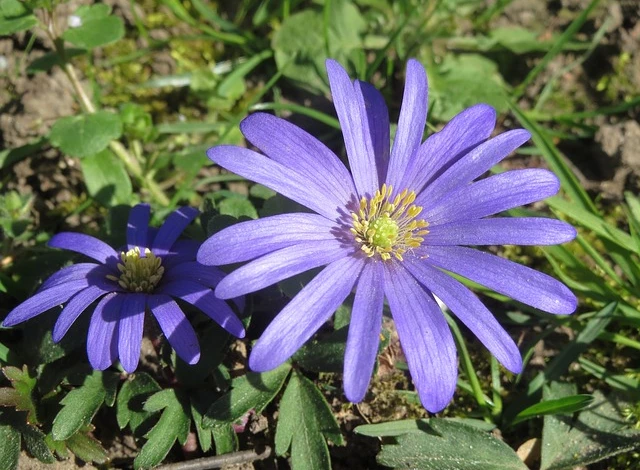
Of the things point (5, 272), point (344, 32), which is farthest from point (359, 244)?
point (344, 32)

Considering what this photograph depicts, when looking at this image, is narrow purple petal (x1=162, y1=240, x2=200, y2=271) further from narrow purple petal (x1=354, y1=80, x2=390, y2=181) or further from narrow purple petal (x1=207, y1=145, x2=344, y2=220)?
narrow purple petal (x1=354, y1=80, x2=390, y2=181)

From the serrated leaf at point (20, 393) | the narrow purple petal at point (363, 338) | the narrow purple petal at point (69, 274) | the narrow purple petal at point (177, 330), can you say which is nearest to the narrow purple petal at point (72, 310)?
the narrow purple petal at point (69, 274)

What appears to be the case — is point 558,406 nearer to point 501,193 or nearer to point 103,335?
point 501,193

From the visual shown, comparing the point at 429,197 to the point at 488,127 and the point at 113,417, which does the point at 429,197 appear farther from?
the point at 113,417

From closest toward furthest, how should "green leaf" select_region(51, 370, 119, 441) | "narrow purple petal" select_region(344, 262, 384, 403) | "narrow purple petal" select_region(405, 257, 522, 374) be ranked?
"narrow purple petal" select_region(344, 262, 384, 403), "narrow purple petal" select_region(405, 257, 522, 374), "green leaf" select_region(51, 370, 119, 441)

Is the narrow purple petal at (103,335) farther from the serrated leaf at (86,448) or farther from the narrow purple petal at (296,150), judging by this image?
the narrow purple petal at (296,150)

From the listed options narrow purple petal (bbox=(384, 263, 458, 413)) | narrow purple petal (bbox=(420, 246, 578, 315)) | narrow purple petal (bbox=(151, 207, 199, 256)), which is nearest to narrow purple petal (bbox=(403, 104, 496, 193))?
narrow purple petal (bbox=(420, 246, 578, 315))

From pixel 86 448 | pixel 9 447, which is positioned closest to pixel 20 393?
pixel 9 447
